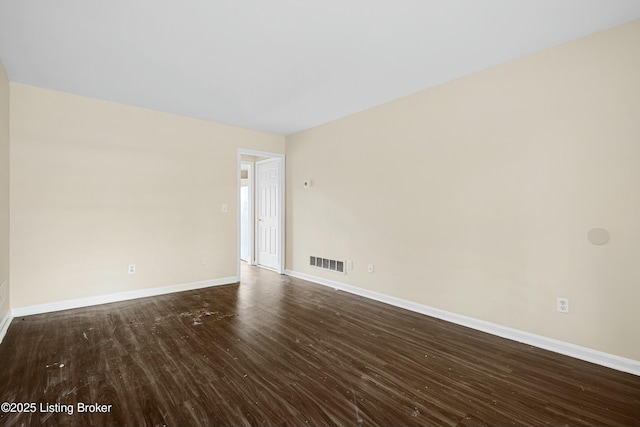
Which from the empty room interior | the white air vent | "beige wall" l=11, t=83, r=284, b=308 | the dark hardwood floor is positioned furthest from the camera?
the white air vent

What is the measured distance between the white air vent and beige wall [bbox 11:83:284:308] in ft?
4.32

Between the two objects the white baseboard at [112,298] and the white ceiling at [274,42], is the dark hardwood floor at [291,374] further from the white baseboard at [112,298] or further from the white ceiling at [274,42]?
the white ceiling at [274,42]

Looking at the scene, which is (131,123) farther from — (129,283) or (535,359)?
(535,359)

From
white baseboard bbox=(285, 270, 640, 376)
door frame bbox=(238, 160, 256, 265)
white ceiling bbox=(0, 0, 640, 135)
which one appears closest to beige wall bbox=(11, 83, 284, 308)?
white ceiling bbox=(0, 0, 640, 135)

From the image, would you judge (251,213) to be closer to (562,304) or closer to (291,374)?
(291,374)

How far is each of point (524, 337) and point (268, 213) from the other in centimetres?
451

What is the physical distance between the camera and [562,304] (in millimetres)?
2531

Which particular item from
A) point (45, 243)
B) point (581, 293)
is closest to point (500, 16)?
point (581, 293)

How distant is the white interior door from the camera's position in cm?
570

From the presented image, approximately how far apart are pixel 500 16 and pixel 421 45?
0.57 metres

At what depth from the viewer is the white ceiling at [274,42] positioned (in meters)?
2.05

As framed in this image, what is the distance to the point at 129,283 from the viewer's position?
3.96 m

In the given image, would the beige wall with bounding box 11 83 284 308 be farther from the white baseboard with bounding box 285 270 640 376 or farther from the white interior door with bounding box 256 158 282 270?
the white baseboard with bounding box 285 270 640 376

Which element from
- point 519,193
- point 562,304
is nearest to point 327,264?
point 519,193
